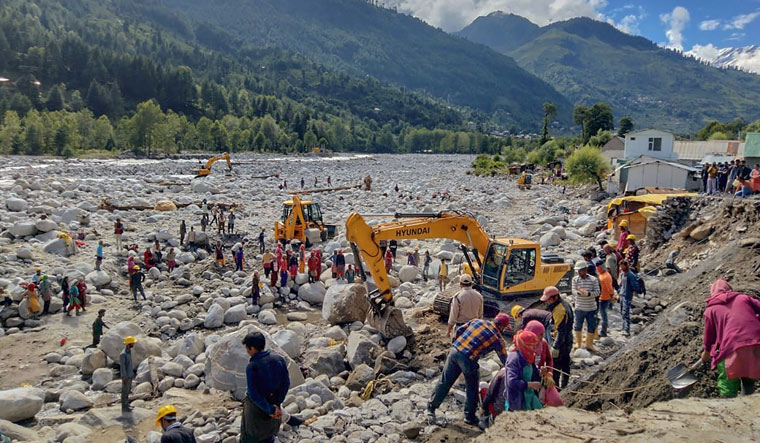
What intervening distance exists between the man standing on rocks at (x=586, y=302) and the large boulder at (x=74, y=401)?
8291 millimetres

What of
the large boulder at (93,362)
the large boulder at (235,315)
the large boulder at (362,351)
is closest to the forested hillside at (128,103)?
the large boulder at (235,315)

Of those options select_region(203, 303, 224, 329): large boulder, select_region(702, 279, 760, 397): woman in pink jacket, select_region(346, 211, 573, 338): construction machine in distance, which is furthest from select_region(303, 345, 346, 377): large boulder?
select_region(702, 279, 760, 397): woman in pink jacket

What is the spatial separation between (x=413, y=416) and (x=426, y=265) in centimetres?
934

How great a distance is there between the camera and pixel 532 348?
4668 mm

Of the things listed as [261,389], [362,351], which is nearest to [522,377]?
[261,389]

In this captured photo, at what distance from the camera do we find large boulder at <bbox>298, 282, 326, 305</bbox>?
13828mm

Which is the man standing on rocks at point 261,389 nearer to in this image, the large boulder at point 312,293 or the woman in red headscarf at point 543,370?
the woman in red headscarf at point 543,370

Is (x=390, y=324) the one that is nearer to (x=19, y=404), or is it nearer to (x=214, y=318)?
(x=214, y=318)

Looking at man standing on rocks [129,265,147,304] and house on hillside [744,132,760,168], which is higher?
house on hillside [744,132,760,168]

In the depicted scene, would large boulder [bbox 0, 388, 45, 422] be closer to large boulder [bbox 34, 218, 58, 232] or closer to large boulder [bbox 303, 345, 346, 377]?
large boulder [bbox 303, 345, 346, 377]

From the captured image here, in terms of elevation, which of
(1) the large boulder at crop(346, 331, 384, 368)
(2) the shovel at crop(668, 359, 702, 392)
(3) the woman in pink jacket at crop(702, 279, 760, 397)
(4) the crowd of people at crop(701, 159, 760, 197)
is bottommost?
(1) the large boulder at crop(346, 331, 384, 368)

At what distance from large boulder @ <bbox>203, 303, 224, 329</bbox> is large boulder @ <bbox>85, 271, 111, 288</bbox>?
407 centimetres

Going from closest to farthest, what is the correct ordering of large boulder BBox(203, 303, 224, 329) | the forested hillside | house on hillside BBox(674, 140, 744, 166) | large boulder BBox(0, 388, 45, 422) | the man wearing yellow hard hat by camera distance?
1. the man wearing yellow hard hat
2. large boulder BBox(0, 388, 45, 422)
3. large boulder BBox(203, 303, 224, 329)
4. house on hillside BBox(674, 140, 744, 166)
5. the forested hillside

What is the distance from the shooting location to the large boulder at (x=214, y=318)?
11.8 meters
